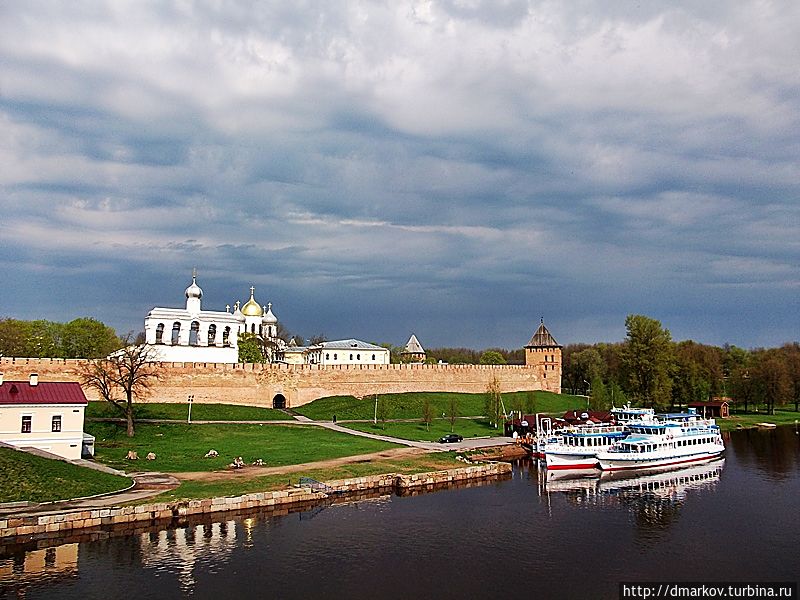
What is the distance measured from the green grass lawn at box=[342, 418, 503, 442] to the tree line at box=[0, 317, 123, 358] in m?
31.5

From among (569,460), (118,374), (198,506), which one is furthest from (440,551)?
(118,374)

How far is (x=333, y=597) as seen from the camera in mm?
17031

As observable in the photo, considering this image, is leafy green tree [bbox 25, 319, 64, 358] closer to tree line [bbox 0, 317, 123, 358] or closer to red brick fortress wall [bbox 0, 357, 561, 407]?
tree line [bbox 0, 317, 123, 358]

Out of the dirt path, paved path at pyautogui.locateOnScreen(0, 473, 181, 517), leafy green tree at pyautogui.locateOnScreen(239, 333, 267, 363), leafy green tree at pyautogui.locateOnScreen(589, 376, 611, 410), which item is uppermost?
leafy green tree at pyautogui.locateOnScreen(239, 333, 267, 363)

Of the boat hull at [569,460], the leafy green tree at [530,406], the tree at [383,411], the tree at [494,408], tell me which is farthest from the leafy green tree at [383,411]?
the boat hull at [569,460]

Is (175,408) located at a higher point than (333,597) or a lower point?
higher

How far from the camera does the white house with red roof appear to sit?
27.7 metres

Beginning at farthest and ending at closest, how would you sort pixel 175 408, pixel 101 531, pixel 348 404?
pixel 348 404 → pixel 175 408 → pixel 101 531

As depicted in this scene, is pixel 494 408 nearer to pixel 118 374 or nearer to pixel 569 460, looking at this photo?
pixel 569 460

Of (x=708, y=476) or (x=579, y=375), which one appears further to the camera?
(x=579, y=375)

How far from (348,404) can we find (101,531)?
109 feet

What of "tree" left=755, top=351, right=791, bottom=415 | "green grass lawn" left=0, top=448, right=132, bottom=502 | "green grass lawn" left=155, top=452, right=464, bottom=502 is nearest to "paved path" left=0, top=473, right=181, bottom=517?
"green grass lawn" left=0, top=448, right=132, bottom=502

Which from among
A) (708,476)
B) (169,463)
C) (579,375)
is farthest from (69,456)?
(579,375)

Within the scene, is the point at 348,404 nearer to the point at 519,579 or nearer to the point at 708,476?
the point at 708,476
